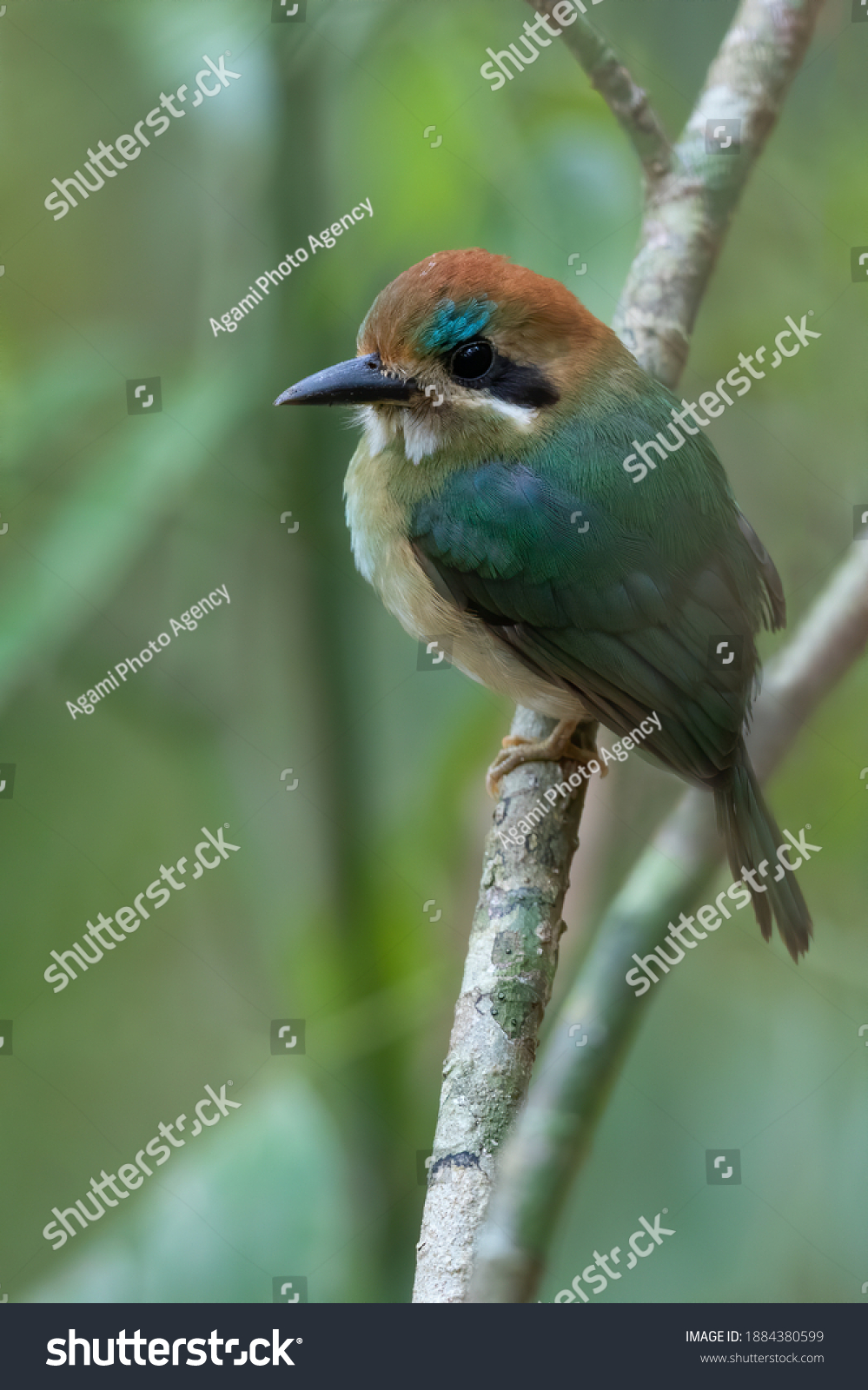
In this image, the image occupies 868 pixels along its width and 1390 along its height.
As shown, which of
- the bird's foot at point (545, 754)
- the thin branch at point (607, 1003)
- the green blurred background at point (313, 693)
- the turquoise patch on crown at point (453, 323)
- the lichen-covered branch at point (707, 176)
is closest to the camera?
the thin branch at point (607, 1003)

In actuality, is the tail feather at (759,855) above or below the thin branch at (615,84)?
below

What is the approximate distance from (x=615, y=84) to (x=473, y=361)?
72cm

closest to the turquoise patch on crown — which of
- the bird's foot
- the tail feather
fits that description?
the bird's foot

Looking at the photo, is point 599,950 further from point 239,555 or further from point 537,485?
point 239,555

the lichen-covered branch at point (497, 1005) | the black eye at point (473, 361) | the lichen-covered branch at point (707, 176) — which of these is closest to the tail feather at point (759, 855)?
the lichen-covered branch at point (497, 1005)

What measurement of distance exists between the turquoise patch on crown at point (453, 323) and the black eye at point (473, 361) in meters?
0.03

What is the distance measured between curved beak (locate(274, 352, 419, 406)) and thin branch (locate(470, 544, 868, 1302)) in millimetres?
906

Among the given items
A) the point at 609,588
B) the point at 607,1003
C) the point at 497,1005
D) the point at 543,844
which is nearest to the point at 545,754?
the point at 543,844

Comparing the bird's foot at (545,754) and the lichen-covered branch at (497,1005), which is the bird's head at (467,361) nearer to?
the bird's foot at (545,754)

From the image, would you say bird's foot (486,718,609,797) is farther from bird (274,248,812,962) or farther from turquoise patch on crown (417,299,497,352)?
turquoise patch on crown (417,299,497,352)

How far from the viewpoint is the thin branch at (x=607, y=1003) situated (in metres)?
1.46

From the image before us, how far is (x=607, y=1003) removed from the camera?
5.51ft

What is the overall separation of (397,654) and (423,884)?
597 mm
